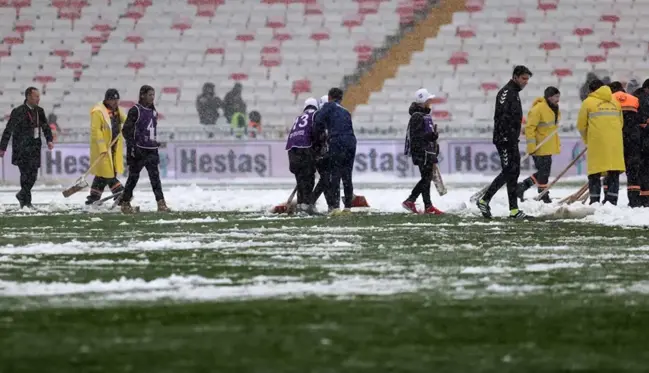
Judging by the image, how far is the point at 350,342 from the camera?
225 inches

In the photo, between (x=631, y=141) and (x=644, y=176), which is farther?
(x=644, y=176)

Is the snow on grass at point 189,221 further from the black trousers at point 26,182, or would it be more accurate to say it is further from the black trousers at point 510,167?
the black trousers at point 26,182

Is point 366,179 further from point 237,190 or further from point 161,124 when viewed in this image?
point 161,124

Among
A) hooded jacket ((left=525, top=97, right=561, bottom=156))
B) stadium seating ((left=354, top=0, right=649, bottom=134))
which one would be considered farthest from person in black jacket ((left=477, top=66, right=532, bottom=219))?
stadium seating ((left=354, top=0, right=649, bottom=134))

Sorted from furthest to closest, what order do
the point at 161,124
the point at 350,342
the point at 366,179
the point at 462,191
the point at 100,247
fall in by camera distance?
the point at 161,124, the point at 366,179, the point at 462,191, the point at 100,247, the point at 350,342

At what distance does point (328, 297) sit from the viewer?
24.3 ft

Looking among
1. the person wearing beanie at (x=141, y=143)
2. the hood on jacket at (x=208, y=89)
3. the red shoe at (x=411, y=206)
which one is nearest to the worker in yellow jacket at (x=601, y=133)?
the red shoe at (x=411, y=206)

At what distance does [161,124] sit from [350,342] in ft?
99.5

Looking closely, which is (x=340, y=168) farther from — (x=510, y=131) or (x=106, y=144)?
(x=106, y=144)

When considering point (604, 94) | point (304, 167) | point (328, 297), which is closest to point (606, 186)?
point (604, 94)

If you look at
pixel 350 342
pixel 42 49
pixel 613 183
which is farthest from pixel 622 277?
pixel 42 49

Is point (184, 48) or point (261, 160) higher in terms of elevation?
point (184, 48)

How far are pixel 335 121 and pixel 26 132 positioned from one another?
15.4ft

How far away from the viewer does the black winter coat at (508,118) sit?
15438 mm
